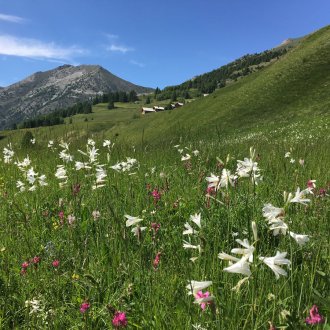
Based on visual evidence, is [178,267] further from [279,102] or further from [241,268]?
[279,102]

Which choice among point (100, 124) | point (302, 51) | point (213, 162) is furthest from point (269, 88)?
point (100, 124)

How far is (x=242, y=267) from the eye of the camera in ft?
5.33

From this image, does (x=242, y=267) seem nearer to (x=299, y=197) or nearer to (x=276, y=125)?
(x=299, y=197)

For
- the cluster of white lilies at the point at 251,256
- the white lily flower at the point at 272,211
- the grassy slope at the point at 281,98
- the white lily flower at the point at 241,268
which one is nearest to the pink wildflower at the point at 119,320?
the cluster of white lilies at the point at 251,256

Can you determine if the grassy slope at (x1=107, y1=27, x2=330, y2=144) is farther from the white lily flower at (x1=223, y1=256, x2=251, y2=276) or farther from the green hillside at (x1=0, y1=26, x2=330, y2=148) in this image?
the white lily flower at (x1=223, y1=256, x2=251, y2=276)

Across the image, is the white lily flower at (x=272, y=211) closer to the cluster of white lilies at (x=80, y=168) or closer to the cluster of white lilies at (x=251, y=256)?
the cluster of white lilies at (x=251, y=256)

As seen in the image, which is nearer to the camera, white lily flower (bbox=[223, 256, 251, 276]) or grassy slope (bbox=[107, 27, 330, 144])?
white lily flower (bbox=[223, 256, 251, 276])

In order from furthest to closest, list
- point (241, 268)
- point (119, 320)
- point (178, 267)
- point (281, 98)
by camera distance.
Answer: point (281, 98)
point (178, 267)
point (119, 320)
point (241, 268)

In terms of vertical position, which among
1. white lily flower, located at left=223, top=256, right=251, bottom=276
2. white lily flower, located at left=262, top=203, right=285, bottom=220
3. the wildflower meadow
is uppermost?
white lily flower, located at left=262, top=203, right=285, bottom=220

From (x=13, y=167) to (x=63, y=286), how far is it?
260 inches

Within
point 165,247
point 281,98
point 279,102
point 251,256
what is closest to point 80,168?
point 165,247

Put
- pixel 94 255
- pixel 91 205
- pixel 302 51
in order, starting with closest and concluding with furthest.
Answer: pixel 94 255, pixel 91 205, pixel 302 51

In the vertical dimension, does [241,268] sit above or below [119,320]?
above

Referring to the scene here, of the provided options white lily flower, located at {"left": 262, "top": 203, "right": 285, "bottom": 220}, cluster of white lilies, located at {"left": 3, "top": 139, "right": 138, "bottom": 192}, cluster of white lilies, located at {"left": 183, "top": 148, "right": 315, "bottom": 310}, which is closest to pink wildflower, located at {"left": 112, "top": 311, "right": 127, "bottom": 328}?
cluster of white lilies, located at {"left": 183, "top": 148, "right": 315, "bottom": 310}
